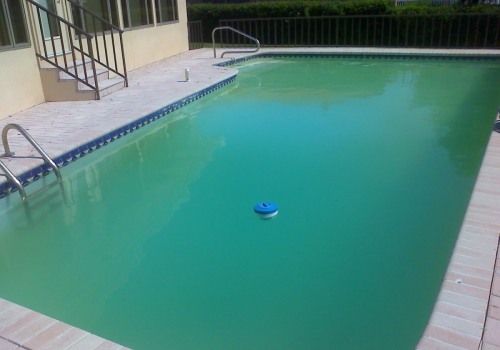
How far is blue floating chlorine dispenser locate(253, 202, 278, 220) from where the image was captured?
452 cm

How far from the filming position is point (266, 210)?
4.51 metres

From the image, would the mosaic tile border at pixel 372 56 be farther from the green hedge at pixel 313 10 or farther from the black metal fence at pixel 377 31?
the green hedge at pixel 313 10

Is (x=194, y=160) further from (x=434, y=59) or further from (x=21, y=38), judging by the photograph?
(x=434, y=59)

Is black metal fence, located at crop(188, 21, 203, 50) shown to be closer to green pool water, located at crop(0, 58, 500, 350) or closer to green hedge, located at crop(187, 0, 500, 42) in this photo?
green hedge, located at crop(187, 0, 500, 42)

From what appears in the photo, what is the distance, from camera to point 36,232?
4.40 m

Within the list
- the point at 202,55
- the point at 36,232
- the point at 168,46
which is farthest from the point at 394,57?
the point at 36,232

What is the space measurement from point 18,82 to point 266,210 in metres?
5.06

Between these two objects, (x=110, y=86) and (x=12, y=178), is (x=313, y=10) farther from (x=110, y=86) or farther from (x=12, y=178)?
(x=12, y=178)

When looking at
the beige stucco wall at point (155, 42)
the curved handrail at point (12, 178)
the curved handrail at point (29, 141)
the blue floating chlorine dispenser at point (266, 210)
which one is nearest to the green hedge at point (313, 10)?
the beige stucco wall at point (155, 42)

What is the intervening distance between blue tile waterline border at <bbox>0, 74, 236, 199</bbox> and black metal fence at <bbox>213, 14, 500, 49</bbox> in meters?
7.39

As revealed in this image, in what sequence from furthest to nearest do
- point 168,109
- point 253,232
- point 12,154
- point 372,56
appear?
point 372,56 → point 168,109 → point 12,154 → point 253,232

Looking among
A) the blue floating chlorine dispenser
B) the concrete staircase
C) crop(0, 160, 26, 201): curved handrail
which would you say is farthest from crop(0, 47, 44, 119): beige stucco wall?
the blue floating chlorine dispenser

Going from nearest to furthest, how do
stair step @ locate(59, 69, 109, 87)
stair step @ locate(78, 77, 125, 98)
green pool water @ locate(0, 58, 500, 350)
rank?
green pool water @ locate(0, 58, 500, 350) → stair step @ locate(59, 69, 109, 87) → stair step @ locate(78, 77, 125, 98)

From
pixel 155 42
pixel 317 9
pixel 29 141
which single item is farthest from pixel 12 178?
pixel 317 9
